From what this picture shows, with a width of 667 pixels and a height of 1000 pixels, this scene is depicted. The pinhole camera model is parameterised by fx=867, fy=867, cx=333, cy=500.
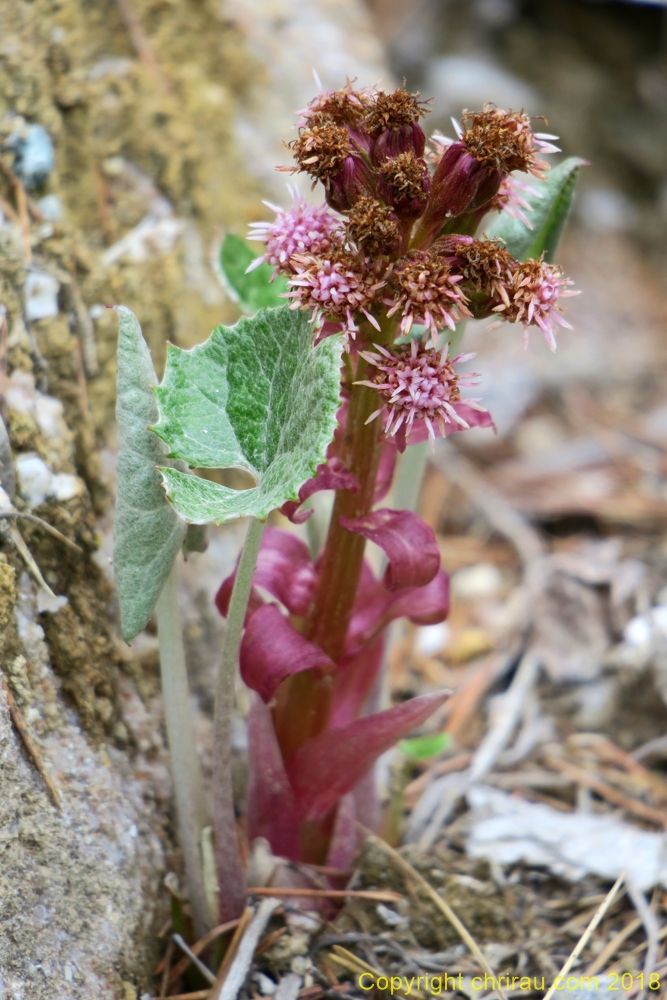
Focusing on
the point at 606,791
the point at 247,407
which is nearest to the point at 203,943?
the point at 247,407

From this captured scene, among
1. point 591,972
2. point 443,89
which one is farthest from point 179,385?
point 443,89

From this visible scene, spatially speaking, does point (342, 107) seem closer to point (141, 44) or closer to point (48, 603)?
point (48, 603)

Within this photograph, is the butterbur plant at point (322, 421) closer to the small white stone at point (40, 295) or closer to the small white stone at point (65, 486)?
the small white stone at point (65, 486)

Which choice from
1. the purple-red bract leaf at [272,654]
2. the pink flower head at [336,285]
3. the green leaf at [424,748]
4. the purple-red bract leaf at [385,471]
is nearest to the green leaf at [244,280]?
the purple-red bract leaf at [385,471]

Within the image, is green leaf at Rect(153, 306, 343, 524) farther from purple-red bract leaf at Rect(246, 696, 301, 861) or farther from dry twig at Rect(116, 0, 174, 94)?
dry twig at Rect(116, 0, 174, 94)

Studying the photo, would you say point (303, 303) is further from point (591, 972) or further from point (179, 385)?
point (591, 972)
